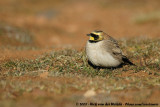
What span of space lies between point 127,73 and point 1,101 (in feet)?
12.1

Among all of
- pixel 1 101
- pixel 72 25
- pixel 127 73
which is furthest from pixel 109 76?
pixel 72 25

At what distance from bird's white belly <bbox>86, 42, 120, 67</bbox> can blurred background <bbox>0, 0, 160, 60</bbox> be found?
25.9 feet

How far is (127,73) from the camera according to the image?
7578 millimetres

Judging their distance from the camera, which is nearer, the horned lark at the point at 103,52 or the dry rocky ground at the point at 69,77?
the dry rocky ground at the point at 69,77

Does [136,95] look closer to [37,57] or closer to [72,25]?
[37,57]

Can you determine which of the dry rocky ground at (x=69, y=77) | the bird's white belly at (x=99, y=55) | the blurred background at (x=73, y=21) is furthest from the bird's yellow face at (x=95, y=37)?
the blurred background at (x=73, y=21)

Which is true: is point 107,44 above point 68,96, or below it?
above

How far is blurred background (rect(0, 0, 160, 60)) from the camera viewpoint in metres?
17.4

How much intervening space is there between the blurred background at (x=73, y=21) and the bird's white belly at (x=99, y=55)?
790cm

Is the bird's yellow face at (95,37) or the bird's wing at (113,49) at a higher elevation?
the bird's yellow face at (95,37)

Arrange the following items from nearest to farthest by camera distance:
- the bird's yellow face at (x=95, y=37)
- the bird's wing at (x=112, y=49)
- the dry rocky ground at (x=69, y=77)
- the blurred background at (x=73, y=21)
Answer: the dry rocky ground at (x=69, y=77)
the bird's wing at (x=112, y=49)
the bird's yellow face at (x=95, y=37)
the blurred background at (x=73, y=21)

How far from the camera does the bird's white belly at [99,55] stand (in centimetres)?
724

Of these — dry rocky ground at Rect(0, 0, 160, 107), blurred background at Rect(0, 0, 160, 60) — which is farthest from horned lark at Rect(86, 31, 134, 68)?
blurred background at Rect(0, 0, 160, 60)

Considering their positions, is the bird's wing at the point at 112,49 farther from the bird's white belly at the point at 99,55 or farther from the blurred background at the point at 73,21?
the blurred background at the point at 73,21
